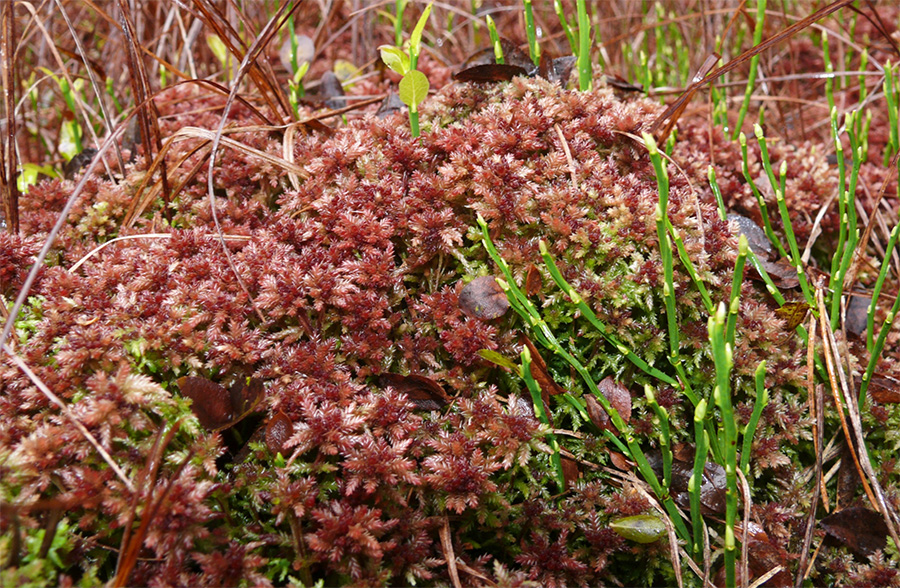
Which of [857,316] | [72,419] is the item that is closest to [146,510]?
[72,419]

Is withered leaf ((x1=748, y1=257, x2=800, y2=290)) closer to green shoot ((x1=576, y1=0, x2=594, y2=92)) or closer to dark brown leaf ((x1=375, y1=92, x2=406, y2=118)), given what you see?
green shoot ((x1=576, y1=0, x2=594, y2=92))

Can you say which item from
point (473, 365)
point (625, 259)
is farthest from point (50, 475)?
point (625, 259)

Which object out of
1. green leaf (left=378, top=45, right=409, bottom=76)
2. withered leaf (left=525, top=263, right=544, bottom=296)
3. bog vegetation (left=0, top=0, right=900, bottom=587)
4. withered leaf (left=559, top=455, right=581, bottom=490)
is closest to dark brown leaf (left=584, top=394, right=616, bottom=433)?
bog vegetation (left=0, top=0, right=900, bottom=587)

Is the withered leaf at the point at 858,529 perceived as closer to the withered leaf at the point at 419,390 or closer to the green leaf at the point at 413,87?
the withered leaf at the point at 419,390

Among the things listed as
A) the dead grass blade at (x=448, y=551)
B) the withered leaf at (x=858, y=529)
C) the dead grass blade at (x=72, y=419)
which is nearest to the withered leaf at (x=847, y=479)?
the withered leaf at (x=858, y=529)

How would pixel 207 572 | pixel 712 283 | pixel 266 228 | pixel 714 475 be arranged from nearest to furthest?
Answer: 1. pixel 207 572
2. pixel 714 475
3. pixel 712 283
4. pixel 266 228

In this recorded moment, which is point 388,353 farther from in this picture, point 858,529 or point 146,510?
point 858,529

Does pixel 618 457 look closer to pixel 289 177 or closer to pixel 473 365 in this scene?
pixel 473 365
